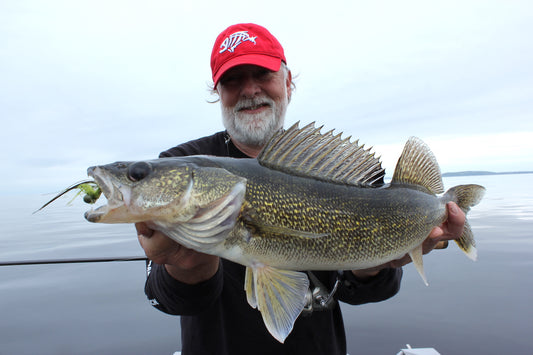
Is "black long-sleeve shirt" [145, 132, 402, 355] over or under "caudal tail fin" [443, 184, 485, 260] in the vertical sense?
under

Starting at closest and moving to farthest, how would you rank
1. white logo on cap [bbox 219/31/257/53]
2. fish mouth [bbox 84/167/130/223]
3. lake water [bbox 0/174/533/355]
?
fish mouth [bbox 84/167/130/223], white logo on cap [bbox 219/31/257/53], lake water [bbox 0/174/533/355]

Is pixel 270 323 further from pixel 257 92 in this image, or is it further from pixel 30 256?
→ pixel 30 256

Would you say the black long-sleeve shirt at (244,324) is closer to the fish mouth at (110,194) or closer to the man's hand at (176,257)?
the man's hand at (176,257)

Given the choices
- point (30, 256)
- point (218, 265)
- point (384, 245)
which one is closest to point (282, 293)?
point (218, 265)

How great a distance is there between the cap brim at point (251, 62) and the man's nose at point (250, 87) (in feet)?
0.65

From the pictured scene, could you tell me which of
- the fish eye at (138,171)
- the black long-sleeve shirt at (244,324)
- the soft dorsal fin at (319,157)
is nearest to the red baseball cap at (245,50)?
the soft dorsal fin at (319,157)

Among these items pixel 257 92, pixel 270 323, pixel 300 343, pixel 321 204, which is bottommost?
pixel 300 343

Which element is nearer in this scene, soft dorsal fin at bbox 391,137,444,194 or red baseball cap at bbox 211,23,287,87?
soft dorsal fin at bbox 391,137,444,194

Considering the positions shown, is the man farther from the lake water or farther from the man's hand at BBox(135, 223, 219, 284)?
the lake water

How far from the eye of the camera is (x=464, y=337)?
454 cm

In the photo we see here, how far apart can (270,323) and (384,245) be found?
94 centimetres

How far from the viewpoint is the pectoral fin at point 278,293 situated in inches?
72.5

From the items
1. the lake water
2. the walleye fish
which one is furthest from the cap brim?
the lake water

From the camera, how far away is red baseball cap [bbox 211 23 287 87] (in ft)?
9.87
